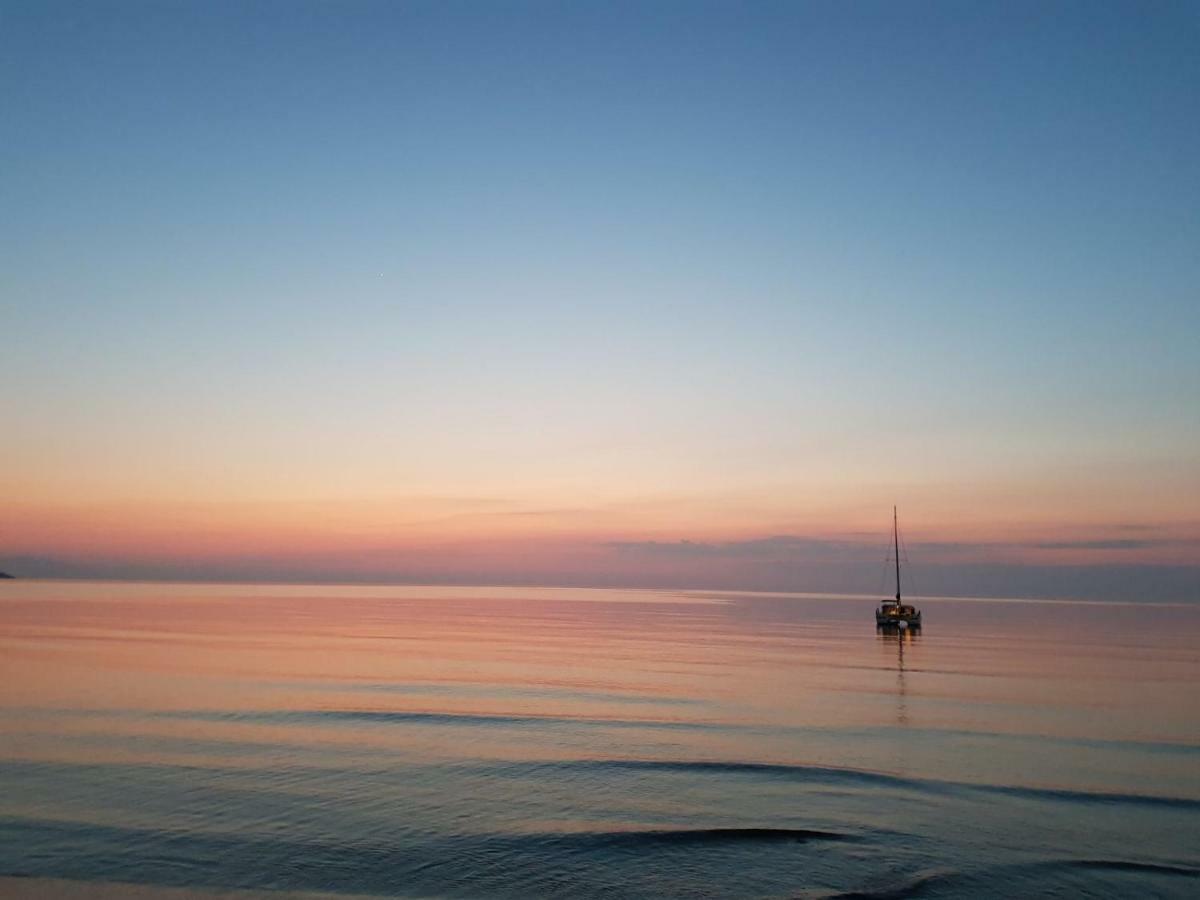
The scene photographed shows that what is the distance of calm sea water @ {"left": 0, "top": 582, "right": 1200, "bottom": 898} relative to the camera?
1948cm

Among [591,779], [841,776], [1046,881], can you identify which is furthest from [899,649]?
[1046,881]

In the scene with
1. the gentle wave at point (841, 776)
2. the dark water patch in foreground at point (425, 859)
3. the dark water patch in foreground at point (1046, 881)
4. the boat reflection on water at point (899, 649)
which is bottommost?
the boat reflection on water at point (899, 649)

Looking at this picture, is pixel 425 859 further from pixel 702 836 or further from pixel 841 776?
pixel 841 776

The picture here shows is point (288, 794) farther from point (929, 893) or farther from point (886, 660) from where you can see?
point (886, 660)

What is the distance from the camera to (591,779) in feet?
92.2

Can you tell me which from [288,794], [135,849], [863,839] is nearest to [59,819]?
[135,849]

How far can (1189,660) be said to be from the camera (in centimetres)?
7938

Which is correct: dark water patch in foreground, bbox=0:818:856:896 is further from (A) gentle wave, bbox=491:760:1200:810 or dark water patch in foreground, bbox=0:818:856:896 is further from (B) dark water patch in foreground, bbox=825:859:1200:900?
(A) gentle wave, bbox=491:760:1200:810

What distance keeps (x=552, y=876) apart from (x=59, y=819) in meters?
13.1

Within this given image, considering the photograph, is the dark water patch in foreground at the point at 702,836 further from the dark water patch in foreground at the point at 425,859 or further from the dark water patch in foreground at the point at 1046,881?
the dark water patch in foreground at the point at 1046,881

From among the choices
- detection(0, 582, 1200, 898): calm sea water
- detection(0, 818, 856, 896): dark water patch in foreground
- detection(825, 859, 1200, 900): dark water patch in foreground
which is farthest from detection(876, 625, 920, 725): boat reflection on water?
detection(0, 818, 856, 896): dark water patch in foreground

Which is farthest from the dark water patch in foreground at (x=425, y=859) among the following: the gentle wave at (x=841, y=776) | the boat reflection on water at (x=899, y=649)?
the boat reflection on water at (x=899, y=649)

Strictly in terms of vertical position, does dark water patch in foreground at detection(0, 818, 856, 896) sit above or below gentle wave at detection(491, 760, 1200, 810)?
above

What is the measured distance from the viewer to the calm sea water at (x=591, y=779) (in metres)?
19.5
